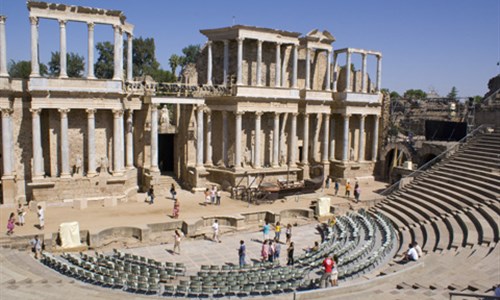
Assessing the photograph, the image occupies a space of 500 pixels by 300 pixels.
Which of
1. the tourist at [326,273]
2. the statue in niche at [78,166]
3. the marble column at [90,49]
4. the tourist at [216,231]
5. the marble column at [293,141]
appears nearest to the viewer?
the tourist at [326,273]

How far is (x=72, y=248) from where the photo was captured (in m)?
20.4

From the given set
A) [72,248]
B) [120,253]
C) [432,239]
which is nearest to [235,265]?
[120,253]

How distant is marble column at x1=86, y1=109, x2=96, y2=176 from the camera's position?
2845cm

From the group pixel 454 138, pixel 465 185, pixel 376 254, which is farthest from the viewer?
pixel 454 138

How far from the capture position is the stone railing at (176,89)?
102 feet

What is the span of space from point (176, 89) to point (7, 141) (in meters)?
11.5

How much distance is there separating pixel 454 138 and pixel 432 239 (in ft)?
64.3

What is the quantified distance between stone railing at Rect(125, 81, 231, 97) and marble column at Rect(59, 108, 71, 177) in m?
4.70

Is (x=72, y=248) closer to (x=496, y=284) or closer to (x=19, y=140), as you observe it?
(x=19, y=140)

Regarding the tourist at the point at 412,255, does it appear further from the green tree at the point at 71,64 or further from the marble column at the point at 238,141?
the green tree at the point at 71,64

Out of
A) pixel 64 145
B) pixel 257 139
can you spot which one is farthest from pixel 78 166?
pixel 257 139

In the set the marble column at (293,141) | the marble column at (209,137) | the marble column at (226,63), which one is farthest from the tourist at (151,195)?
the marble column at (293,141)

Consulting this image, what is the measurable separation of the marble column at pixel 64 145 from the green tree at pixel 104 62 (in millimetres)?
43595

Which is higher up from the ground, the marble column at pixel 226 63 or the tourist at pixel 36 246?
the marble column at pixel 226 63
